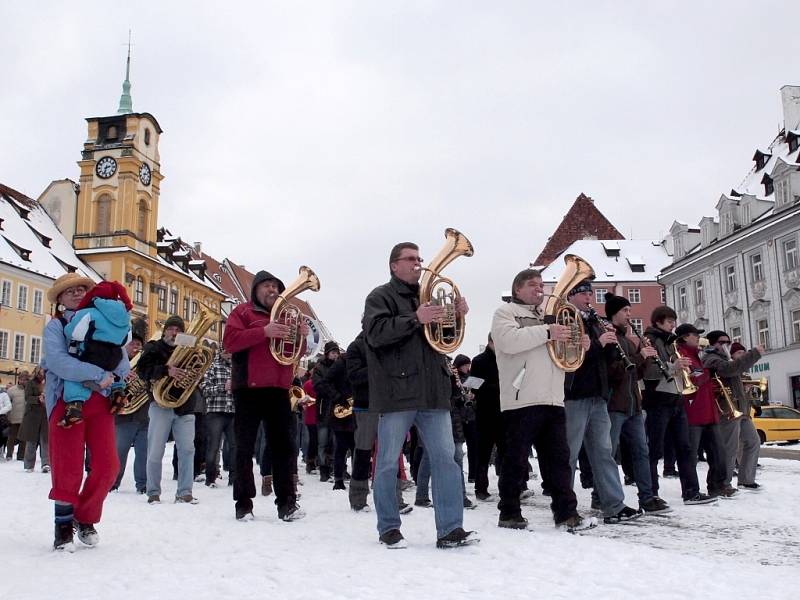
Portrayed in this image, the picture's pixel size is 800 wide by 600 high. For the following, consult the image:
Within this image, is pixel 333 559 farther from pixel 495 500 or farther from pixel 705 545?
pixel 495 500

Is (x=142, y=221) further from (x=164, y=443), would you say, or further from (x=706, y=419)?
(x=706, y=419)

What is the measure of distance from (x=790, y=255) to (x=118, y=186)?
152ft

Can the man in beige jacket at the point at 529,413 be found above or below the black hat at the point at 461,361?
below

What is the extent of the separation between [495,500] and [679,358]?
2.69 meters

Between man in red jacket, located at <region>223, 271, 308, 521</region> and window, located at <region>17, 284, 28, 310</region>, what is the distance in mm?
45532

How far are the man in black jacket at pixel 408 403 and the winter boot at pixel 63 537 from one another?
2.15m

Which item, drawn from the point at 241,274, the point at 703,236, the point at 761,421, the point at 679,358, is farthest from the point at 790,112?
the point at 241,274

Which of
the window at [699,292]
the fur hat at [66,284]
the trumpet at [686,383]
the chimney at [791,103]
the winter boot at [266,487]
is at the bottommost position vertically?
the winter boot at [266,487]

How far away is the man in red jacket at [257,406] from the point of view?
23.4 feet

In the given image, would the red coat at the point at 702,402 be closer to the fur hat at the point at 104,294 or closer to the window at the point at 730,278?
the fur hat at the point at 104,294

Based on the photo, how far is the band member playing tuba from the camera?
9.62 metres

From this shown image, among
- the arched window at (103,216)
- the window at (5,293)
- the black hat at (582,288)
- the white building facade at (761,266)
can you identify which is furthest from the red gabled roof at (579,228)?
the black hat at (582,288)

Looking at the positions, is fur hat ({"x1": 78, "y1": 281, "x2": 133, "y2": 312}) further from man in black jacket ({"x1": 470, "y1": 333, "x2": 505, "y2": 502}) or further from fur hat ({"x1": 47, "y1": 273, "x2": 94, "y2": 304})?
man in black jacket ({"x1": 470, "y1": 333, "x2": 505, "y2": 502})

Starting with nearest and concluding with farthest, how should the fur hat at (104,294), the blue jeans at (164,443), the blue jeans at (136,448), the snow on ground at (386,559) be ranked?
the snow on ground at (386,559)
the fur hat at (104,294)
the blue jeans at (164,443)
the blue jeans at (136,448)
